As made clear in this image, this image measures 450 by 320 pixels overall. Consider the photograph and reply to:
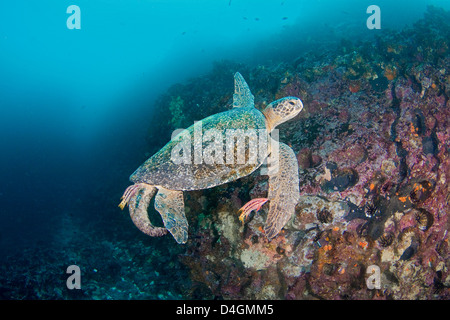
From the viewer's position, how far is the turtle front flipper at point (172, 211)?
114 inches

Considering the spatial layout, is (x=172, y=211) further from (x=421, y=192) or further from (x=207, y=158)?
(x=421, y=192)

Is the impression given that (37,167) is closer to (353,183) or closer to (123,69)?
(353,183)

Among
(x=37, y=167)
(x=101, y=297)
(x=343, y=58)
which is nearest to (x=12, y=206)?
(x=37, y=167)

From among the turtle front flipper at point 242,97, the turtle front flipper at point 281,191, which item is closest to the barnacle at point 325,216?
the turtle front flipper at point 281,191

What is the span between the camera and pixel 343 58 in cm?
555

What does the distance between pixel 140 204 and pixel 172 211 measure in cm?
51

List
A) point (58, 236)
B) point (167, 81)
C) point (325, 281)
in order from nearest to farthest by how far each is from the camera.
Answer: point (325, 281), point (58, 236), point (167, 81)

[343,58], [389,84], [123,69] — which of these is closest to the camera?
[389,84]

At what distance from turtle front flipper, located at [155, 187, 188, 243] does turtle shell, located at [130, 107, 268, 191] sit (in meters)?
0.27

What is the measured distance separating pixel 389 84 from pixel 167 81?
25503 millimetres

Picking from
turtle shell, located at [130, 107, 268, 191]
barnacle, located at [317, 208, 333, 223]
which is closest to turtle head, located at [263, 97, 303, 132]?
turtle shell, located at [130, 107, 268, 191]

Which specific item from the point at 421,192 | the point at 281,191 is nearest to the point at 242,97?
the point at 281,191

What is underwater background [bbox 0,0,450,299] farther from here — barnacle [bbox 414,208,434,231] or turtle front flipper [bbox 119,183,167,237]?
turtle front flipper [bbox 119,183,167,237]
